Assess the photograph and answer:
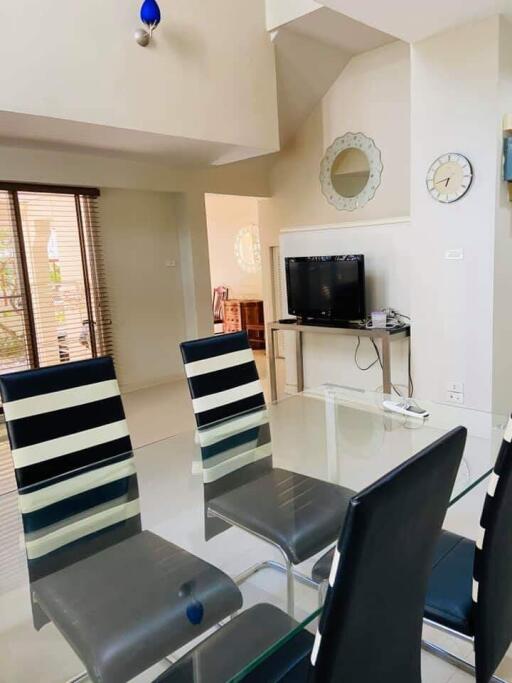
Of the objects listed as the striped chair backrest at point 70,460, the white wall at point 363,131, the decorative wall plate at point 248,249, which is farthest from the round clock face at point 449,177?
the decorative wall plate at point 248,249

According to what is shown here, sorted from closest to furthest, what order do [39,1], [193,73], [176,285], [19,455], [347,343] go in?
[19,455] → [39,1] → [193,73] → [347,343] → [176,285]

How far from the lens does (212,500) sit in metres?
1.97

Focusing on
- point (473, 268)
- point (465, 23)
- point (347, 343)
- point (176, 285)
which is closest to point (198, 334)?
point (176, 285)

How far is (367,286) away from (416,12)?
2.27 meters

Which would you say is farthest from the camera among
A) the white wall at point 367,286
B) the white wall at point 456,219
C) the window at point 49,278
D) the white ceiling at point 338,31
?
the window at point 49,278

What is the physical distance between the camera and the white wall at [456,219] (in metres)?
3.25

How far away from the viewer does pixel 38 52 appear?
315 cm

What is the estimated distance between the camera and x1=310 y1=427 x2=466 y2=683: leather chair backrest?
764 mm

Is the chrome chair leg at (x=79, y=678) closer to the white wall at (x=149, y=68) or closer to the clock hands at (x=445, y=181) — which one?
the white wall at (x=149, y=68)

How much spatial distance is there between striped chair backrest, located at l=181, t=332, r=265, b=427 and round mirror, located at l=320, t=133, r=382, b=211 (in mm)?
3244

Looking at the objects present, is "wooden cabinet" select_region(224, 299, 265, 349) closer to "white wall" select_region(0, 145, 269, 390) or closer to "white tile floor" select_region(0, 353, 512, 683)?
"white wall" select_region(0, 145, 269, 390)

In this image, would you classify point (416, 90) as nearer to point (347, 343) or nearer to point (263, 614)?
Answer: point (347, 343)

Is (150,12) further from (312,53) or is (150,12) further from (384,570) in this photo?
(384,570)

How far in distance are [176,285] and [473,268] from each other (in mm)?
3592
